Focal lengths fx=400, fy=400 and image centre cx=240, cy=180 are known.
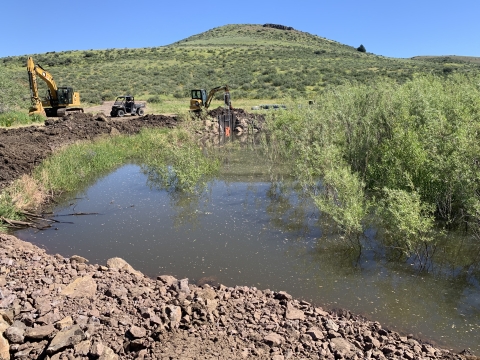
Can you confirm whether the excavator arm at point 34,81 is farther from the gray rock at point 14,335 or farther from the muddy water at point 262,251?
the gray rock at point 14,335

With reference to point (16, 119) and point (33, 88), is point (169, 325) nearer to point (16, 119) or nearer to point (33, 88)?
point (16, 119)

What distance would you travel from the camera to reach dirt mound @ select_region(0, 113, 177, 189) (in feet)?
45.6

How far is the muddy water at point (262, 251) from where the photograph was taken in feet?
21.4

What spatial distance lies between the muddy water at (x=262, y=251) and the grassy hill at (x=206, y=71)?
20788mm

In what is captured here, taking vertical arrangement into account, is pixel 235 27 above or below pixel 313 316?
above

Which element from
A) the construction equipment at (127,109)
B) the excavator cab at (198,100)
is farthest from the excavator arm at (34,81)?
the excavator cab at (198,100)

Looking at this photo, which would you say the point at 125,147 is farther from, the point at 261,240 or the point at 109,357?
the point at 109,357

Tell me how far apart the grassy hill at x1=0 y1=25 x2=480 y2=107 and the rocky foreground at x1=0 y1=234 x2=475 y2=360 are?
25738 mm

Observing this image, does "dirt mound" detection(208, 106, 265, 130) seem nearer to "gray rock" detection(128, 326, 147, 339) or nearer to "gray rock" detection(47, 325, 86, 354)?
"gray rock" detection(128, 326, 147, 339)

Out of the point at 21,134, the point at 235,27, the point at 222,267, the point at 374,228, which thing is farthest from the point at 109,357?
the point at 235,27

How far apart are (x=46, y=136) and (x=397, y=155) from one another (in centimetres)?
1579

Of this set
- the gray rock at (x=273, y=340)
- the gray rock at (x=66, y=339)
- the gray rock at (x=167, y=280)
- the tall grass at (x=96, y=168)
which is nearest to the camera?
the gray rock at (x=66, y=339)

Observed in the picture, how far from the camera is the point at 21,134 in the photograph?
18.8 m

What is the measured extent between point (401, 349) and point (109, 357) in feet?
12.1
